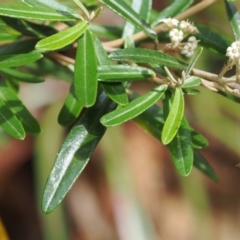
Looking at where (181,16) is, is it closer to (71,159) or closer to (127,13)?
(127,13)

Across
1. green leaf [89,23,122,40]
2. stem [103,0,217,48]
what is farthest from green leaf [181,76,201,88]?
green leaf [89,23,122,40]

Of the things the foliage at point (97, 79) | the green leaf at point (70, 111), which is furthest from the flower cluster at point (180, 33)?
the green leaf at point (70, 111)

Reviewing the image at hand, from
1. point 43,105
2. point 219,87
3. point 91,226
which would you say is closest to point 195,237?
point 91,226

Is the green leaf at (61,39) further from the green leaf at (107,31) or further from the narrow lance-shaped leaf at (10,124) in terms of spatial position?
the green leaf at (107,31)

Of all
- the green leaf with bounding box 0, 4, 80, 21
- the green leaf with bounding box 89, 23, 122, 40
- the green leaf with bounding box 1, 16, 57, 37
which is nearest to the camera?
the green leaf with bounding box 0, 4, 80, 21

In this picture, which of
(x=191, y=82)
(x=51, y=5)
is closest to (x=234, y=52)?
(x=191, y=82)

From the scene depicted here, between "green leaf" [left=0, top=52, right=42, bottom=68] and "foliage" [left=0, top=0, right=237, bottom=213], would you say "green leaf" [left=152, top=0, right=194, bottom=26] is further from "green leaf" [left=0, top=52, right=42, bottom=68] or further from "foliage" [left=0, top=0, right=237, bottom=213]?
"green leaf" [left=0, top=52, right=42, bottom=68]
